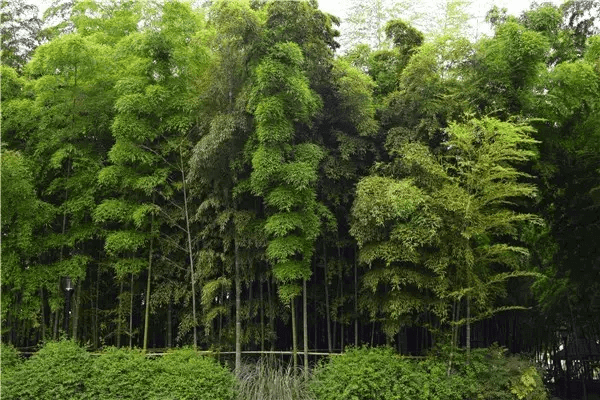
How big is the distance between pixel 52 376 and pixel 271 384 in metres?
2.83

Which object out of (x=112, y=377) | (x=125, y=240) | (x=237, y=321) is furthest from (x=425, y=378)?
(x=125, y=240)

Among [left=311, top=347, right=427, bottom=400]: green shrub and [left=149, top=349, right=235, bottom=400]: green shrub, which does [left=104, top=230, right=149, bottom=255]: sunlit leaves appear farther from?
[left=311, top=347, right=427, bottom=400]: green shrub

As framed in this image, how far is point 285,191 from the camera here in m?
7.93

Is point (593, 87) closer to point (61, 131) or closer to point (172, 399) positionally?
point (172, 399)

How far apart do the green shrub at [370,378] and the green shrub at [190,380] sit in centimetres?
118

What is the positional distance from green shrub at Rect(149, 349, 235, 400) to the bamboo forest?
0.09ft

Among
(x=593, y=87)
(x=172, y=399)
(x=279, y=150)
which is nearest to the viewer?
(x=172, y=399)

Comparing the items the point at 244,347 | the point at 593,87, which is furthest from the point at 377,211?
the point at 593,87

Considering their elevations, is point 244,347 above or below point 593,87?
below

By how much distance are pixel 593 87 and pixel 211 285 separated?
6.25 meters

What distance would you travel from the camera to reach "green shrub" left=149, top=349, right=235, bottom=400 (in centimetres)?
741

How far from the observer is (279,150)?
798 cm

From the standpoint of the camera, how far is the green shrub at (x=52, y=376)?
24.6 feet

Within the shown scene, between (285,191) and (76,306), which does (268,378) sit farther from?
(76,306)
